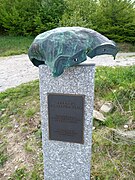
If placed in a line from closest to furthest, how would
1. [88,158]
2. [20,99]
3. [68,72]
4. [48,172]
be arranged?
1. [68,72]
2. [88,158]
3. [48,172]
4. [20,99]

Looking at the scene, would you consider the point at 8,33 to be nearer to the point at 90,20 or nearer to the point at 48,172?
the point at 90,20

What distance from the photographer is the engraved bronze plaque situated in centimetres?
239

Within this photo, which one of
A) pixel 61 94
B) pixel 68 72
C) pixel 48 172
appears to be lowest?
pixel 48 172

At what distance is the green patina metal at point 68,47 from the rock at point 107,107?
150 cm

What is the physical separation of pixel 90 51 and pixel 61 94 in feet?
1.56

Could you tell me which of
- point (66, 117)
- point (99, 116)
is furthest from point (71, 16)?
point (66, 117)

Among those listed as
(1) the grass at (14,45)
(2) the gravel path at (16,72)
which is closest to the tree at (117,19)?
(1) the grass at (14,45)

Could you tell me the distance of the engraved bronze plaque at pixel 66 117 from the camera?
7.84 feet

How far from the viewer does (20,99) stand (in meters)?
4.20

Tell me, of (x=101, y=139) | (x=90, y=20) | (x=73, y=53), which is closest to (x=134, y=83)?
(x=101, y=139)

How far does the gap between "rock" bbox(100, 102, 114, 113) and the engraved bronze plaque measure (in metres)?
1.21

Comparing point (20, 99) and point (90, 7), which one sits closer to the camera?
point (20, 99)

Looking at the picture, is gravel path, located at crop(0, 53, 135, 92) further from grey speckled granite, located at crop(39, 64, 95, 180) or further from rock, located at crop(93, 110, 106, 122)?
grey speckled granite, located at crop(39, 64, 95, 180)

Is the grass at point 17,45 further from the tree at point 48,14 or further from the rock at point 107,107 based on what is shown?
the rock at point 107,107
